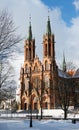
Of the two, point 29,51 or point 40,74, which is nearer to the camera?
point 40,74

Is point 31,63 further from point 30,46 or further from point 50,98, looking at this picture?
point 50,98

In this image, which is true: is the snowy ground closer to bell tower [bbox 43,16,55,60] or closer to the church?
the church

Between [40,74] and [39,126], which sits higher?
[40,74]

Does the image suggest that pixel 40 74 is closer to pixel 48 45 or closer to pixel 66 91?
pixel 48 45

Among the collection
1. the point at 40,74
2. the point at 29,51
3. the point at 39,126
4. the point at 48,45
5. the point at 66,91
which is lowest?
the point at 39,126

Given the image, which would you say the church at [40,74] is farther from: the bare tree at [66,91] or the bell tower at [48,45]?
the bare tree at [66,91]

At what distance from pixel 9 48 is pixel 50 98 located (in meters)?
70.9

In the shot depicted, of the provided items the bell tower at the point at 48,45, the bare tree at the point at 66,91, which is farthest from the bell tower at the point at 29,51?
the bare tree at the point at 66,91

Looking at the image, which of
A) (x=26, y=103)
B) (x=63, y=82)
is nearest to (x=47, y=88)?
(x=26, y=103)

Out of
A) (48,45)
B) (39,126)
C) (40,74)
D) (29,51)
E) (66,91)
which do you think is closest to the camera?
(39,126)

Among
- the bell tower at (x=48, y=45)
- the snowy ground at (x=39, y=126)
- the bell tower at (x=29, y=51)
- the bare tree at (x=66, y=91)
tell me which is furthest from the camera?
the bell tower at (x=29, y=51)

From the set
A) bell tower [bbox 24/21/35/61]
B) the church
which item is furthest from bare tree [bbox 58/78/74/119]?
bell tower [bbox 24/21/35/61]

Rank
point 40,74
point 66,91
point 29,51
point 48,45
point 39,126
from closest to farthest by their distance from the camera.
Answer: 1. point 39,126
2. point 66,91
3. point 40,74
4. point 48,45
5. point 29,51

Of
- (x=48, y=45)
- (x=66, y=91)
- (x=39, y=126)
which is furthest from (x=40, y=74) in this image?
(x=39, y=126)
